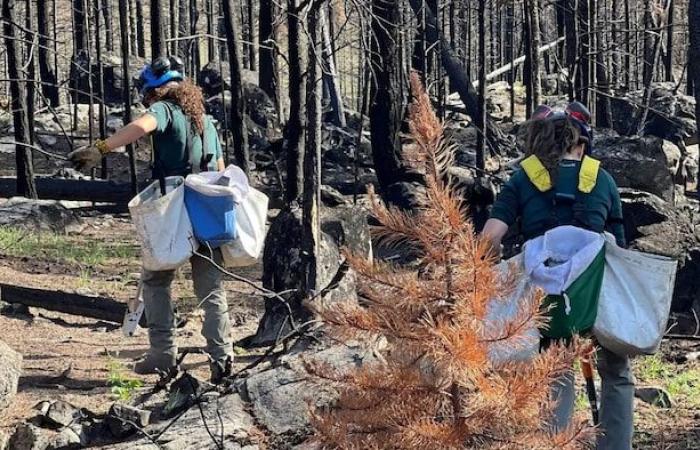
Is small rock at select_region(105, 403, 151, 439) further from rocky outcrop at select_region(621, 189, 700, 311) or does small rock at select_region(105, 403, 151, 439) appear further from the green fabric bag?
rocky outcrop at select_region(621, 189, 700, 311)

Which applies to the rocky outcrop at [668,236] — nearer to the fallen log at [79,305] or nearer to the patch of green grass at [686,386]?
the patch of green grass at [686,386]

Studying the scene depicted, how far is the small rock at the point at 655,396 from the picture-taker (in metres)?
6.73

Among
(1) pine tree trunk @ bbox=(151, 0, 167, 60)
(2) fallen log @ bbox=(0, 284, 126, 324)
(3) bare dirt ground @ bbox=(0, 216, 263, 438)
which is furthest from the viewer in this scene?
(1) pine tree trunk @ bbox=(151, 0, 167, 60)

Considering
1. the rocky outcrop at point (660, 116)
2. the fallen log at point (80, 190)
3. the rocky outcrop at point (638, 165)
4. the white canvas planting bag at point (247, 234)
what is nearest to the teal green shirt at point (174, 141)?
the white canvas planting bag at point (247, 234)

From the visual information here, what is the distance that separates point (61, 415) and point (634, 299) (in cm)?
278

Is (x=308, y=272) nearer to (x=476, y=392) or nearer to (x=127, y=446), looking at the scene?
(x=127, y=446)

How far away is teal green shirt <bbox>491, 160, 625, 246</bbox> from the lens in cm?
450

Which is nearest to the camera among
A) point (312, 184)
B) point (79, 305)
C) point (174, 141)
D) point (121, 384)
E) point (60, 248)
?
point (174, 141)

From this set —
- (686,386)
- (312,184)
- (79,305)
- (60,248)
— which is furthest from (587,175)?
(60,248)

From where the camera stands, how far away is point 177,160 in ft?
20.0

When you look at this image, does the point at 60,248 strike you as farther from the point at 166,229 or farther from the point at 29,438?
the point at 29,438

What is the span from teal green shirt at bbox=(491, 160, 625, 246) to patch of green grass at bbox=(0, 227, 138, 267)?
8.14m

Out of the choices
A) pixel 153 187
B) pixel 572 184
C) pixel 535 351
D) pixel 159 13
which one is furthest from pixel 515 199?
pixel 159 13

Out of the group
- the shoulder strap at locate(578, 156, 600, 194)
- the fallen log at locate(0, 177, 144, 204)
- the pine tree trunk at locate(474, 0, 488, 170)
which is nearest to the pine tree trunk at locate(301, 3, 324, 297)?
the shoulder strap at locate(578, 156, 600, 194)
